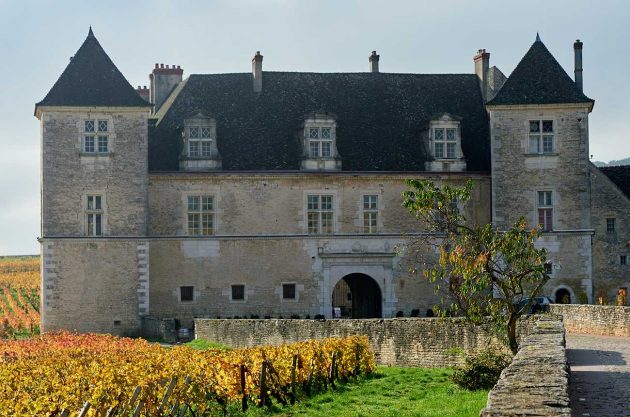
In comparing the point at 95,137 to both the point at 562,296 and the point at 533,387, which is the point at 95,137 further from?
the point at 533,387

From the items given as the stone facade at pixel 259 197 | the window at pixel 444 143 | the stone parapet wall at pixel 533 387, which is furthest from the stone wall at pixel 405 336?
the window at pixel 444 143

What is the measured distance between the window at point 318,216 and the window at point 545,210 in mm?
6837

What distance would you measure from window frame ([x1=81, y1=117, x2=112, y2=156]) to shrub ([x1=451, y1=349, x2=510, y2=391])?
19.8m

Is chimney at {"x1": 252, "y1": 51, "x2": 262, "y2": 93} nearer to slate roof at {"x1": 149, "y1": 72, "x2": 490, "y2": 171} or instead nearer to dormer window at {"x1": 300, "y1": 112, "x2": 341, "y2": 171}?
slate roof at {"x1": 149, "y1": 72, "x2": 490, "y2": 171}

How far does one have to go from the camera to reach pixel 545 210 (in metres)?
36.9

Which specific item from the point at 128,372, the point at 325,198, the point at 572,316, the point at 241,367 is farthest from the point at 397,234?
the point at 128,372

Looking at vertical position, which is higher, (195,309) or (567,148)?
(567,148)

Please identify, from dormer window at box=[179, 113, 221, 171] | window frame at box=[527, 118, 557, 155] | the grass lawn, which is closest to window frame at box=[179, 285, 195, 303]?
dormer window at box=[179, 113, 221, 171]

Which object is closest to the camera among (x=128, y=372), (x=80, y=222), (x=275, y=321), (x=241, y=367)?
(x=128, y=372)

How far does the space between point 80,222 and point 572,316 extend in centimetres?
1531

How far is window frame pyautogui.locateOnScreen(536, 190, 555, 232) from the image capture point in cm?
3684

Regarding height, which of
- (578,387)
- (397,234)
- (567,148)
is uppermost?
(567,148)

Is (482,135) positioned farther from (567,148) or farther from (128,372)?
(128,372)

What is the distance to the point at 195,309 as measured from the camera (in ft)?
120
